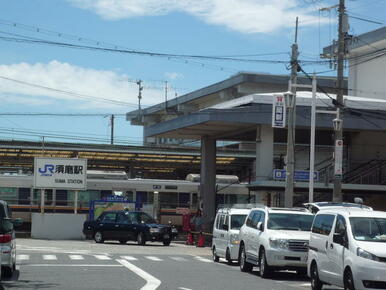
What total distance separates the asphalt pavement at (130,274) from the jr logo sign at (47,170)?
576 inches

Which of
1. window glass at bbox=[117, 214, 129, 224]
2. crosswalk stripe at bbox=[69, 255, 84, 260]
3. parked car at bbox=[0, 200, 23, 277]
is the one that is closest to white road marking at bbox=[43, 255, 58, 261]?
crosswalk stripe at bbox=[69, 255, 84, 260]

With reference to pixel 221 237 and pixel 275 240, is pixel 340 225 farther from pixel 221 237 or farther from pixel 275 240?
pixel 221 237

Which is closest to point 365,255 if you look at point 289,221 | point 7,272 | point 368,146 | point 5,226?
point 289,221

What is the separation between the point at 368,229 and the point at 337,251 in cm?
77

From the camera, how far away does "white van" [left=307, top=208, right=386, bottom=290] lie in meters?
13.8

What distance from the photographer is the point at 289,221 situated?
21094 millimetres

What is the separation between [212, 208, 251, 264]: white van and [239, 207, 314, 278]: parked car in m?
1.87

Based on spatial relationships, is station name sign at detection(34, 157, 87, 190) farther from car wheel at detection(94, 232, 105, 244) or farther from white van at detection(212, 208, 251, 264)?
white van at detection(212, 208, 251, 264)

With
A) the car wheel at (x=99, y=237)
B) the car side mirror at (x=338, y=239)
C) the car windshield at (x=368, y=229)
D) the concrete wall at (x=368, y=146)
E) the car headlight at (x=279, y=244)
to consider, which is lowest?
the car wheel at (x=99, y=237)

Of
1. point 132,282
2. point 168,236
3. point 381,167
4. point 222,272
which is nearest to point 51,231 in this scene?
point 168,236

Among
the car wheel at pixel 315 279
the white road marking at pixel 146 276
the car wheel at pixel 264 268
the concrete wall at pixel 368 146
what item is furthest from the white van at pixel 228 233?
the concrete wall at pixel 368 146

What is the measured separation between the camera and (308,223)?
2108cm

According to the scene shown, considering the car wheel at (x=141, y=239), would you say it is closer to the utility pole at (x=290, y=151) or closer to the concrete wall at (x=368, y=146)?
the utility pole at (x=290, y=151)

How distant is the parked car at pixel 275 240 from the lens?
64.3 feet
